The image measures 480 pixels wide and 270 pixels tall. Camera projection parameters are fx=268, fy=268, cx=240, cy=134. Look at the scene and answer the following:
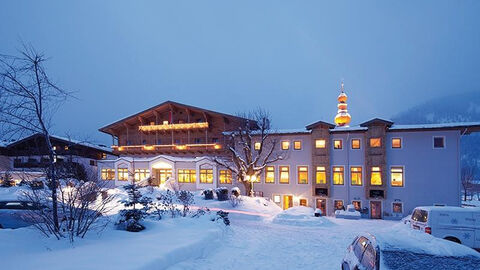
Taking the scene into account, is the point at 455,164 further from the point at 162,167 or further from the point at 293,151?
the point at 162,167

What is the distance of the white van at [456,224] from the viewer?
10.4 meters

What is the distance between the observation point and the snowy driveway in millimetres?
8312

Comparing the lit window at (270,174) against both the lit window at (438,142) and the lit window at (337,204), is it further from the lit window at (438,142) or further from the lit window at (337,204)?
the lit window at (438,142)

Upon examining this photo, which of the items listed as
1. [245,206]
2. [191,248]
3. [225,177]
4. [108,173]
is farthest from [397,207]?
[108,173]

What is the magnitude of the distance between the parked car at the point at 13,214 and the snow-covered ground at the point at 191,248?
11.0ft

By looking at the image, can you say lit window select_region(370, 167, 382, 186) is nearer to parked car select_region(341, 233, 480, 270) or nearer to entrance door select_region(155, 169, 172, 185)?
entrance door select_region(155, 169, 172, 185)

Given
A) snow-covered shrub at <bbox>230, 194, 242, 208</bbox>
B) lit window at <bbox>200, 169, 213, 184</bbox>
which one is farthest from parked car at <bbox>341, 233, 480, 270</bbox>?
lit window at <bbox>200, 169, 213, 184</bbox>

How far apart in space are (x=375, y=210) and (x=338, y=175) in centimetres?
470

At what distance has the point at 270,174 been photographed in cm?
3002

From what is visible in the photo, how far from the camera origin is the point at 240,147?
31.1 m

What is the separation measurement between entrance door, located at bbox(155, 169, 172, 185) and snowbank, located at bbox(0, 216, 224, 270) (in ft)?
79.3

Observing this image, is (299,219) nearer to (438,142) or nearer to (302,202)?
(302,202)

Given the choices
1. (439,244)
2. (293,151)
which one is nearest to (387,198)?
(293,151)

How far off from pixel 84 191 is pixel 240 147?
22771mm
